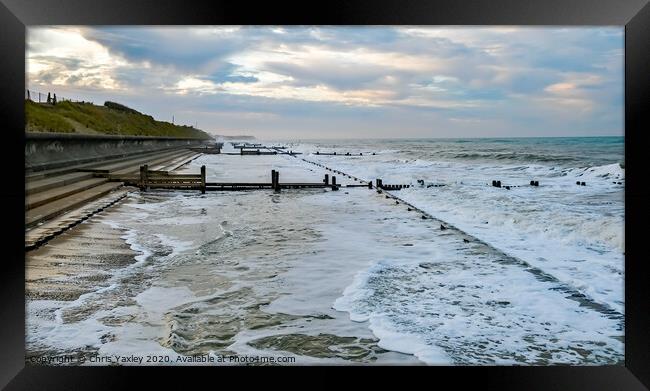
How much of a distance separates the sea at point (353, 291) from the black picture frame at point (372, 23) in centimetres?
88

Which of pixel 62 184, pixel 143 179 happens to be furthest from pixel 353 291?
pixel 143 179

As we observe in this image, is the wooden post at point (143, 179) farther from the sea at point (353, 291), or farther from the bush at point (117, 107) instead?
the bush at point (117, 107)

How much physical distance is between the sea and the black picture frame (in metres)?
0.88

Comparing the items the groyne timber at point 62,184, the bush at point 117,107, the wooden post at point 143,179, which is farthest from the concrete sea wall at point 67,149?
the bush at point 117,107

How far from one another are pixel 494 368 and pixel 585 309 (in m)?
2.84

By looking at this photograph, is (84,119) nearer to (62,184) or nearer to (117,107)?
(117,107)

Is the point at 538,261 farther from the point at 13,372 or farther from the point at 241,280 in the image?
the point at 13,372

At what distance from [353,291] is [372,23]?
3397 millimetres

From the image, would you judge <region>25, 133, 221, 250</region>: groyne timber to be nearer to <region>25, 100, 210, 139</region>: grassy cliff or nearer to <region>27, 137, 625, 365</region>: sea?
<region>27, 137, 625, 365</region>: sea

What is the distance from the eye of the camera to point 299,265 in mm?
7277

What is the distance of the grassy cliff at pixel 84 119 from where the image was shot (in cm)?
2479

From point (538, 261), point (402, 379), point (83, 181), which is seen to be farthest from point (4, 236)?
point (83, 181)

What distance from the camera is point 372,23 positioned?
11.5ft

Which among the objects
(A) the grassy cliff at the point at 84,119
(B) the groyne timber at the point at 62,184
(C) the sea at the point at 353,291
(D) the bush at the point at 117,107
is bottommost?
(C) the sea at the point at 353,291
